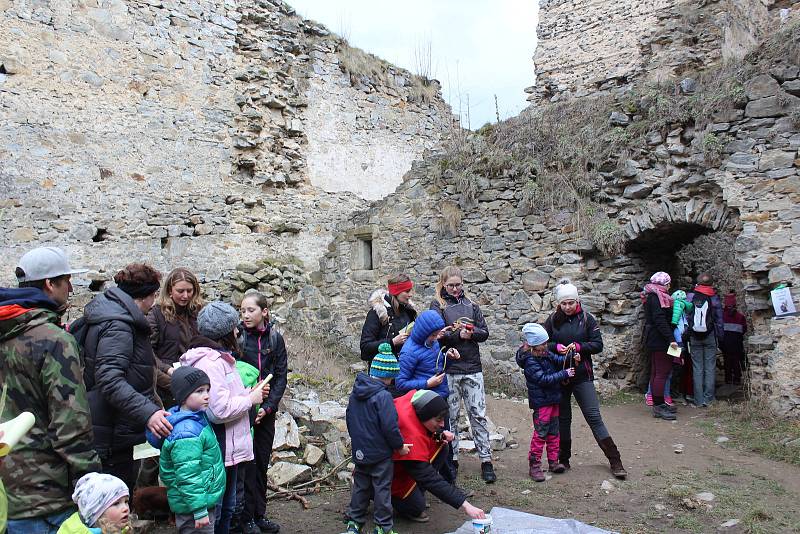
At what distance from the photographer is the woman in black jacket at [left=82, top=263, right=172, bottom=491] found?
278 centimetres

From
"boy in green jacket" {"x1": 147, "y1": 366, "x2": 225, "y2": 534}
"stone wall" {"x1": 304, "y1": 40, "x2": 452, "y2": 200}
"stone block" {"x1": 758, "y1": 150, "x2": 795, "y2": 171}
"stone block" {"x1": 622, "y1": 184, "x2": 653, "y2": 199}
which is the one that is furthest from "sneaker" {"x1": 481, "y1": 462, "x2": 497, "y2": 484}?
"stone wall" {"x1": 304, "y1": 40, "x2": 452, "y2": 200}

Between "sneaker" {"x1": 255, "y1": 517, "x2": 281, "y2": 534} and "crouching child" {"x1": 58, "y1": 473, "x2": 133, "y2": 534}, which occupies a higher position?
"crouching child" {"x1": 58, "y1": 473, "x2": 133, "y2": 534}

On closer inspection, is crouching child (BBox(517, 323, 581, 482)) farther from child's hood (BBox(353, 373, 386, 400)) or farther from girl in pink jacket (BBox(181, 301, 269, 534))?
girl in pink jacket (BBox(181, 301, 269, 534))

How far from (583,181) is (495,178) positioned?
1.36 metres

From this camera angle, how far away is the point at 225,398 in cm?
298

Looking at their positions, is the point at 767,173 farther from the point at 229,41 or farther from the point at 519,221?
the point at 229,41

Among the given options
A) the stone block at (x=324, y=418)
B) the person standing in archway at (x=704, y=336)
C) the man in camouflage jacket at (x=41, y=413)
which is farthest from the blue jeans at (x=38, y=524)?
the person standing in archway at (x=704, y=336)

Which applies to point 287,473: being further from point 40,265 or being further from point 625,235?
point 625,235

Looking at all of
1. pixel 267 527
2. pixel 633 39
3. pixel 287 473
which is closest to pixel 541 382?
pixel 287 473

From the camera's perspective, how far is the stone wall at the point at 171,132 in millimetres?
8367

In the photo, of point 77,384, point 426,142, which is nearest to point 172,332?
point 77,384

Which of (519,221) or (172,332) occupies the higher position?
(519,221)

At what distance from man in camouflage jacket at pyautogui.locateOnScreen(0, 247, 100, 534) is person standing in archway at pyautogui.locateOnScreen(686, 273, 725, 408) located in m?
6.46

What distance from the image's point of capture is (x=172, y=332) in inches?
151
